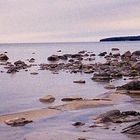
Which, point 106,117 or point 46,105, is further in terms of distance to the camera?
point 46,105

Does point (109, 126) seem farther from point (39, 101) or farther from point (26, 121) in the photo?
point (39, 101)

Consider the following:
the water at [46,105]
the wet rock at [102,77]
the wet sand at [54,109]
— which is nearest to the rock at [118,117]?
the water at [46,105]

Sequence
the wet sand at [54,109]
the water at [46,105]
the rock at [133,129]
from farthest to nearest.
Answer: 1. the wet sand at [54,109]
2. the water at [46,105]
3. the rock at [133,129]

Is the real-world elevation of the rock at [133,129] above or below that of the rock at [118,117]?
above

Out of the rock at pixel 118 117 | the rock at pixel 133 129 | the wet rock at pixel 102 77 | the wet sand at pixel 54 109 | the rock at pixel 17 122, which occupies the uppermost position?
the rock at pixel 133 129

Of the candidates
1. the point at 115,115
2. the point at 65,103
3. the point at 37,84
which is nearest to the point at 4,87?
the point at 37,84

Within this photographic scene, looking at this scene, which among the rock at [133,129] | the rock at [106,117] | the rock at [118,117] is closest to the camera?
the rock at [133,129]

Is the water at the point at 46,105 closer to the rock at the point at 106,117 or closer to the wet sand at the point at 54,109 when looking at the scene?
the rock at the point at 106,117

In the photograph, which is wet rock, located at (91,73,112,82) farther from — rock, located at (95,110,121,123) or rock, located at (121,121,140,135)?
rock, located at (121,121,140,135)

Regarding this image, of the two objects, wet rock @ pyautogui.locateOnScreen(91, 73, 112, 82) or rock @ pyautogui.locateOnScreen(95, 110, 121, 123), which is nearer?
rock @ pyautogui.locateOnScreen(95, 110, 121, 123)

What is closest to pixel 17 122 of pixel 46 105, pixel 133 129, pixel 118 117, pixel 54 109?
pixel 54 109

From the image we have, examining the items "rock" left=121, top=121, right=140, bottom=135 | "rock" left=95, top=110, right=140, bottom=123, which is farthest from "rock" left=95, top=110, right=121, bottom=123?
"rock" left=121, top=121, right=140, bottom=135

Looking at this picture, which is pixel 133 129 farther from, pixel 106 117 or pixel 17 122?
pixel 17 122

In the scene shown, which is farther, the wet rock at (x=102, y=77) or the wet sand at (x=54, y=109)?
the wet rock at (x=102, y=77)
